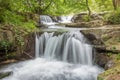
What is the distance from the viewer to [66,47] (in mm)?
8547

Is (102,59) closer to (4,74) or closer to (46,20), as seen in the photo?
(4,74)

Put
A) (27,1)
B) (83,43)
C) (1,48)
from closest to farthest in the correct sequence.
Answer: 1. (1,48)
2. (83,43)
3. (27,1)

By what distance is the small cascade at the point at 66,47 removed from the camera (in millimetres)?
8156

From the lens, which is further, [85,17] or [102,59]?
[85,17]

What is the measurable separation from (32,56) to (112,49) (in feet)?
11.5

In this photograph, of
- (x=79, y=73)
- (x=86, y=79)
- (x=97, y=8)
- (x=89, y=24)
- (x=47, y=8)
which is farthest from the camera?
(x=97, y=8)

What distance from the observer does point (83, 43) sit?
27.5ft

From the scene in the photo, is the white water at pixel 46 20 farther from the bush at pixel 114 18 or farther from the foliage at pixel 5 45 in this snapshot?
the foliage at pixel 5 45

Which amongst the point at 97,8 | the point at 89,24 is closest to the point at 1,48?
the point at 89,24

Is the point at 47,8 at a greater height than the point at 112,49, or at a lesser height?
greater

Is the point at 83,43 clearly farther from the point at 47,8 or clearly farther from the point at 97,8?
the point at 97,8

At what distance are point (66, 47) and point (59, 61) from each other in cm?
69

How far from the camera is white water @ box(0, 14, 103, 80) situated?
6.66 metres

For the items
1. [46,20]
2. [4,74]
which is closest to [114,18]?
[46,20]
